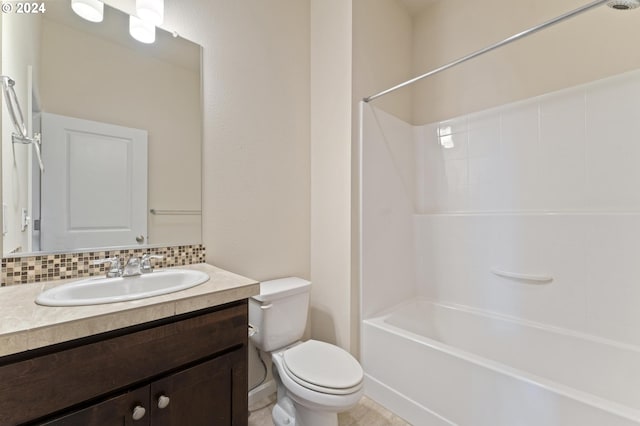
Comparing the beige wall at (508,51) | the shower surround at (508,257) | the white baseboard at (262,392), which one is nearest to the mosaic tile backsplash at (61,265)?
the white baseboard at (262,392)

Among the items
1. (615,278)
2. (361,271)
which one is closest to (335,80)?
(361,271)

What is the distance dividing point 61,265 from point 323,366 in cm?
117

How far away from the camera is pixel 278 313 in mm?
1485

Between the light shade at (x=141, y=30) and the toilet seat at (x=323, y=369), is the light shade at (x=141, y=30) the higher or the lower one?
the higher one

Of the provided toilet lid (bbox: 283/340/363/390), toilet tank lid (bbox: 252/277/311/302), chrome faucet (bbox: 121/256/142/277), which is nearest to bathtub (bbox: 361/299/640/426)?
toilet lid (bbox: 283/340/363/390)

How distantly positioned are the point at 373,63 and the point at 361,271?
4.70 feet

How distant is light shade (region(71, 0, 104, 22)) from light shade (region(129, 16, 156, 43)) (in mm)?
108

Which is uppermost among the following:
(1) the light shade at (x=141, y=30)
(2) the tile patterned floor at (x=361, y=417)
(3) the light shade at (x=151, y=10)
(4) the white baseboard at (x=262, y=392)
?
(3) the light shade at (x=151, y=10)

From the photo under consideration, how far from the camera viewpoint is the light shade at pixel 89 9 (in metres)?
1.12

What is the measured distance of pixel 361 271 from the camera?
1.79 meters

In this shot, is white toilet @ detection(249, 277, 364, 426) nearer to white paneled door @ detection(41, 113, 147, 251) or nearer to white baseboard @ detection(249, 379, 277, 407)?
white baseboard @ detection(249, 379, 277, 407)

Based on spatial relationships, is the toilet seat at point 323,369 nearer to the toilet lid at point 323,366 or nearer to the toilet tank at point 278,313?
the toilet lid at point 323,366

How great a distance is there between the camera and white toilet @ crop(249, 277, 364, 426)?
118 cm

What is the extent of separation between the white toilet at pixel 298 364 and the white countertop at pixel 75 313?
50 cm
